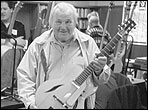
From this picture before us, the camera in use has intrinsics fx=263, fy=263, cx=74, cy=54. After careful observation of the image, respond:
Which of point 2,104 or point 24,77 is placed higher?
point 24,77

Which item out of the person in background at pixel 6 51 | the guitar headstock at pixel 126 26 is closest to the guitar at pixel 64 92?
the guitar headstock at pixel 126 26

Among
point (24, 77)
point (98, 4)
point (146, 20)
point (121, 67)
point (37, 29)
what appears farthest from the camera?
A: point (98, 4)

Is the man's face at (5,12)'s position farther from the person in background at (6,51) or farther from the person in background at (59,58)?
the person in background at (59,58)

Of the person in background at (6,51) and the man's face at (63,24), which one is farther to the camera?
the person in background at (6,51)

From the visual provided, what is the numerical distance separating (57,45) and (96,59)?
0.27 m

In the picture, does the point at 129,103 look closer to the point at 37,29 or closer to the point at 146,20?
the point at 37,29

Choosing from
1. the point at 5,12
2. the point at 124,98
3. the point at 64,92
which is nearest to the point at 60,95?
the point at 64,92

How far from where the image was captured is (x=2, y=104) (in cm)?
201

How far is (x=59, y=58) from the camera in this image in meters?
1.68

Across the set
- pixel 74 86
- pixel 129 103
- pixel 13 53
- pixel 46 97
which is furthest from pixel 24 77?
pixel 129 103

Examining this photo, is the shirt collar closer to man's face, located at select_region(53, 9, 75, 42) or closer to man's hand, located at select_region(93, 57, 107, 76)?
man's face, located at select_region(53, 9, 75, 42)

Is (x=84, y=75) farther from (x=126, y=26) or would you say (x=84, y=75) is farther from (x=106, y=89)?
(x=106, y=89)

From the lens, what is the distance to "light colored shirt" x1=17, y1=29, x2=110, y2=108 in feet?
5.33

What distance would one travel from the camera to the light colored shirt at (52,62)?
1.63 m
